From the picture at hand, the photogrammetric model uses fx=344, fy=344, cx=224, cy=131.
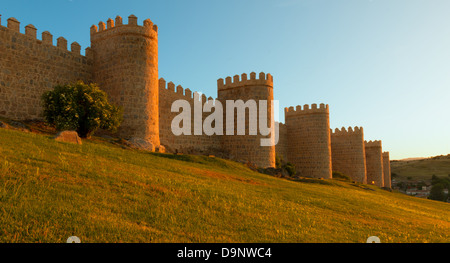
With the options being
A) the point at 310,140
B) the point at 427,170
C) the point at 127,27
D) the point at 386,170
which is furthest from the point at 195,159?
the point at 427,170

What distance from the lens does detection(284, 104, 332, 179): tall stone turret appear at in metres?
32.7

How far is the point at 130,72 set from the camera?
63.7 ft

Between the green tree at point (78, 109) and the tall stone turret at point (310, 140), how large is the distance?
20.7 meters

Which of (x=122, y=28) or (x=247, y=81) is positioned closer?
(x=122, y=28)

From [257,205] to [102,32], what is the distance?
16485mm

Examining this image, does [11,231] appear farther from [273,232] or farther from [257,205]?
[257,205]

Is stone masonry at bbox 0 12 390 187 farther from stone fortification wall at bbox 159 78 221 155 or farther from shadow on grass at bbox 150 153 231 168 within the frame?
shadow on grass at bbox 150 153 231 168

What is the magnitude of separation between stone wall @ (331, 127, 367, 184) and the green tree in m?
29.5

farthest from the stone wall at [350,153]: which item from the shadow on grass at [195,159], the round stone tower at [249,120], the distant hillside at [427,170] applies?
the distant hillside at [427,170]

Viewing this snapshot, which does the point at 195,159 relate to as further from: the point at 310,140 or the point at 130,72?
the point at 310,140

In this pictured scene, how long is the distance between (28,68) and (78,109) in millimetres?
3695

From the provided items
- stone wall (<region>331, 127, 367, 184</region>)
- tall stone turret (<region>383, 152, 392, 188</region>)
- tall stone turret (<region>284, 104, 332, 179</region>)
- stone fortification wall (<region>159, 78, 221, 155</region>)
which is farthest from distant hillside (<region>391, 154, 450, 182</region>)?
stone fortification wall (<region>159, 78, 221, 155</region>)

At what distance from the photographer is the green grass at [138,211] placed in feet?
16.0

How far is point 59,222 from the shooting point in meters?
4.84
